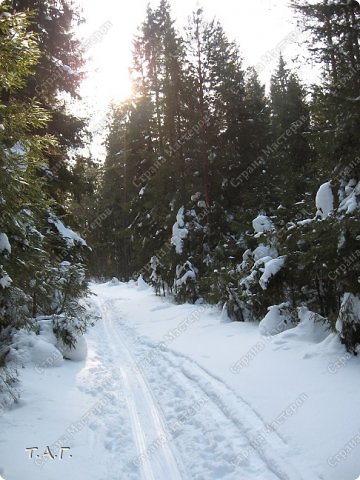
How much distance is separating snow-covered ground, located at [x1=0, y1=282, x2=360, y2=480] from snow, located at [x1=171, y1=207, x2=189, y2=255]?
902 centimetres

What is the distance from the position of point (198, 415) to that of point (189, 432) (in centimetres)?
55

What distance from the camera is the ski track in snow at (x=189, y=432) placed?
14.8ft

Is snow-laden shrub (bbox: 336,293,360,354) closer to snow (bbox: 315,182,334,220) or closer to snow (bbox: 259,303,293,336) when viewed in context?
snow (bbox: 315,182,334,220)

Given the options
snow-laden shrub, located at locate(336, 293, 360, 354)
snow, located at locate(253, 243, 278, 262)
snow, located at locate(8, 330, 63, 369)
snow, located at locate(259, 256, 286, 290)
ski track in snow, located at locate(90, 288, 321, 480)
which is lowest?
ski track in snow, located at locate(90, 288, 321, 480)

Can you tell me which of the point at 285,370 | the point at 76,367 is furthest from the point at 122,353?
the point at 285,370

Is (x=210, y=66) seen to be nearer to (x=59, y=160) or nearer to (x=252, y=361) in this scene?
(x=59, y=160)

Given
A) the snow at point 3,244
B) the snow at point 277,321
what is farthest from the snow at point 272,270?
the snow at point 3,244

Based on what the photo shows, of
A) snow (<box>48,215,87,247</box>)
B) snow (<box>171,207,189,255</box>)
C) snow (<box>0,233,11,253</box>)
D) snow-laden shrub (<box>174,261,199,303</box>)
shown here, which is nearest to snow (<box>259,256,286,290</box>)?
snow (<box>48,215,87,247</box>)

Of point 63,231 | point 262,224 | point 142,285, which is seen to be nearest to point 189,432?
point 63,231

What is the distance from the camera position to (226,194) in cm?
1925

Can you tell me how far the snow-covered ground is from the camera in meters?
4.54

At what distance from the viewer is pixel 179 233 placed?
18891mm

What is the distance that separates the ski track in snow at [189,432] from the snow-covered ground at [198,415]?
16 mm

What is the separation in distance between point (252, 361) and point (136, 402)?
2700 mm
